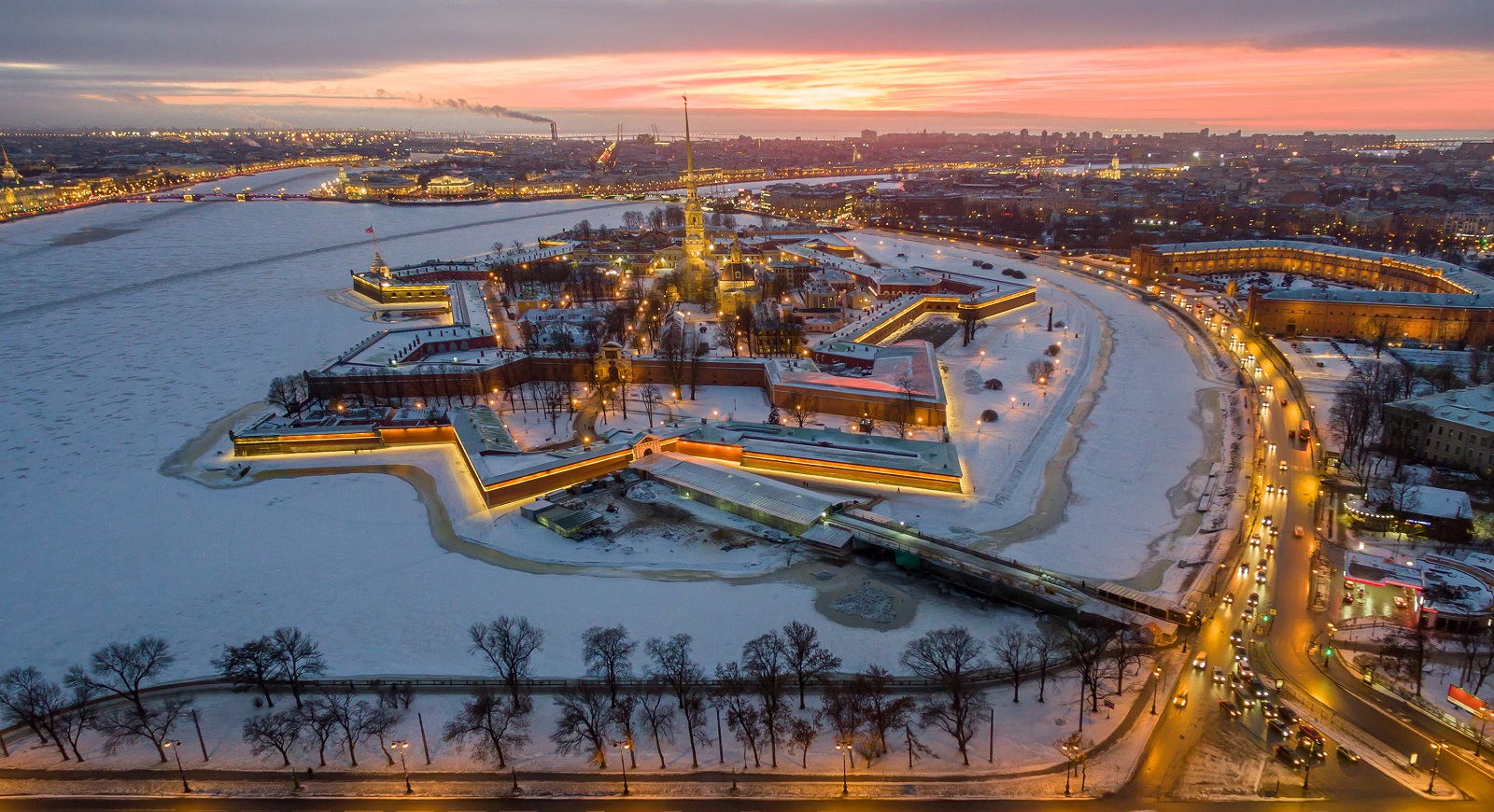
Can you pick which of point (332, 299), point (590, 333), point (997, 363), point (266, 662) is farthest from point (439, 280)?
point (266, 662)

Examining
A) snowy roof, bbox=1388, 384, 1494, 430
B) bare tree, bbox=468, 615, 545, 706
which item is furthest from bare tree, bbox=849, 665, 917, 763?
snowy roof, bbox=1388, 384, 1494, 430

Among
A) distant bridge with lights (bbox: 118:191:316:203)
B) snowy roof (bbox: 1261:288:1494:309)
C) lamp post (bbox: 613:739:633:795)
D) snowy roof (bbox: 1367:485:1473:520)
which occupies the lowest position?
lamp post (bbox: 613:739:633:795)

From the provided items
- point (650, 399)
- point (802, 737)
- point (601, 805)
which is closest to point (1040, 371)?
point (650, 399)

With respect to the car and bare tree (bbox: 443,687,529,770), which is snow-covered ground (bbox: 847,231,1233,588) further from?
bare tree (bbox: 443,687,529,770)

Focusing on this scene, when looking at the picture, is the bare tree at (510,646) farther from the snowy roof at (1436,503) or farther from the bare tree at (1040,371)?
the bare tree at (1040,371)

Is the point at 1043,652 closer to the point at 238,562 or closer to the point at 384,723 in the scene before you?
the point at 384,723

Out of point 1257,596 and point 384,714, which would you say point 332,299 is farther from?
point 1257,596

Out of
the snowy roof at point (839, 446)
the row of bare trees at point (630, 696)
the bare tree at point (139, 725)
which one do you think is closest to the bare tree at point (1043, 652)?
the row of bare trees at point (630, 696)
